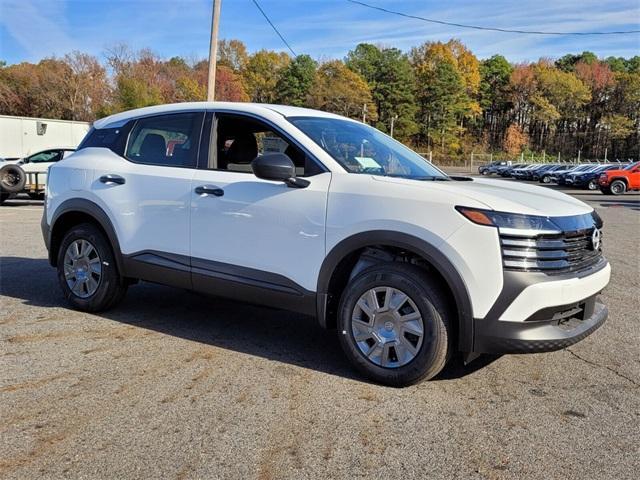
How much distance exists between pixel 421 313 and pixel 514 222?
78 centimetres

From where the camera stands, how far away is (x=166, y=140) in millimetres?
4852

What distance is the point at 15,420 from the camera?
3.16 meters

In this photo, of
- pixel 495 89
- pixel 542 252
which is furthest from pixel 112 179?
pixel 495 89

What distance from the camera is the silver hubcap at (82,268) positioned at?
514 centimetres

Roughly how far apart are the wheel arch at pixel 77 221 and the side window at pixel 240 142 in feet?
3.90

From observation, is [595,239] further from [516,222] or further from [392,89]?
[392,89]

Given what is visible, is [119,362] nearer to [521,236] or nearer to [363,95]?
[521,236]

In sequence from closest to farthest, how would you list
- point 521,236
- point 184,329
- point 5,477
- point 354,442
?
point 5,477 → point 354,442 → point 521,236 → point 184,329

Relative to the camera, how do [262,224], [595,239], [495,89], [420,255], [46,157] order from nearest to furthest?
[420,255], [595,239], [262,224], [46,157], [495,89]

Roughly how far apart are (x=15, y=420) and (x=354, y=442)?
1.88 meters

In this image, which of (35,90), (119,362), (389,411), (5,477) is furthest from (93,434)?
(35,90)

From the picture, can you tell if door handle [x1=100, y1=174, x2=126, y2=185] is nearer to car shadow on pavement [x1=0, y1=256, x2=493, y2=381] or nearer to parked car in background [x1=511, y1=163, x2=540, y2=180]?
car shadow on pavement [x1=0, y1=256, x2=493, y2=381]

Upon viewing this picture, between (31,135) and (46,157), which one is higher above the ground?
(31,135)

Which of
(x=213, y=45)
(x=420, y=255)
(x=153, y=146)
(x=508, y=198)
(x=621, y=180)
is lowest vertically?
(x=420, y=255)
